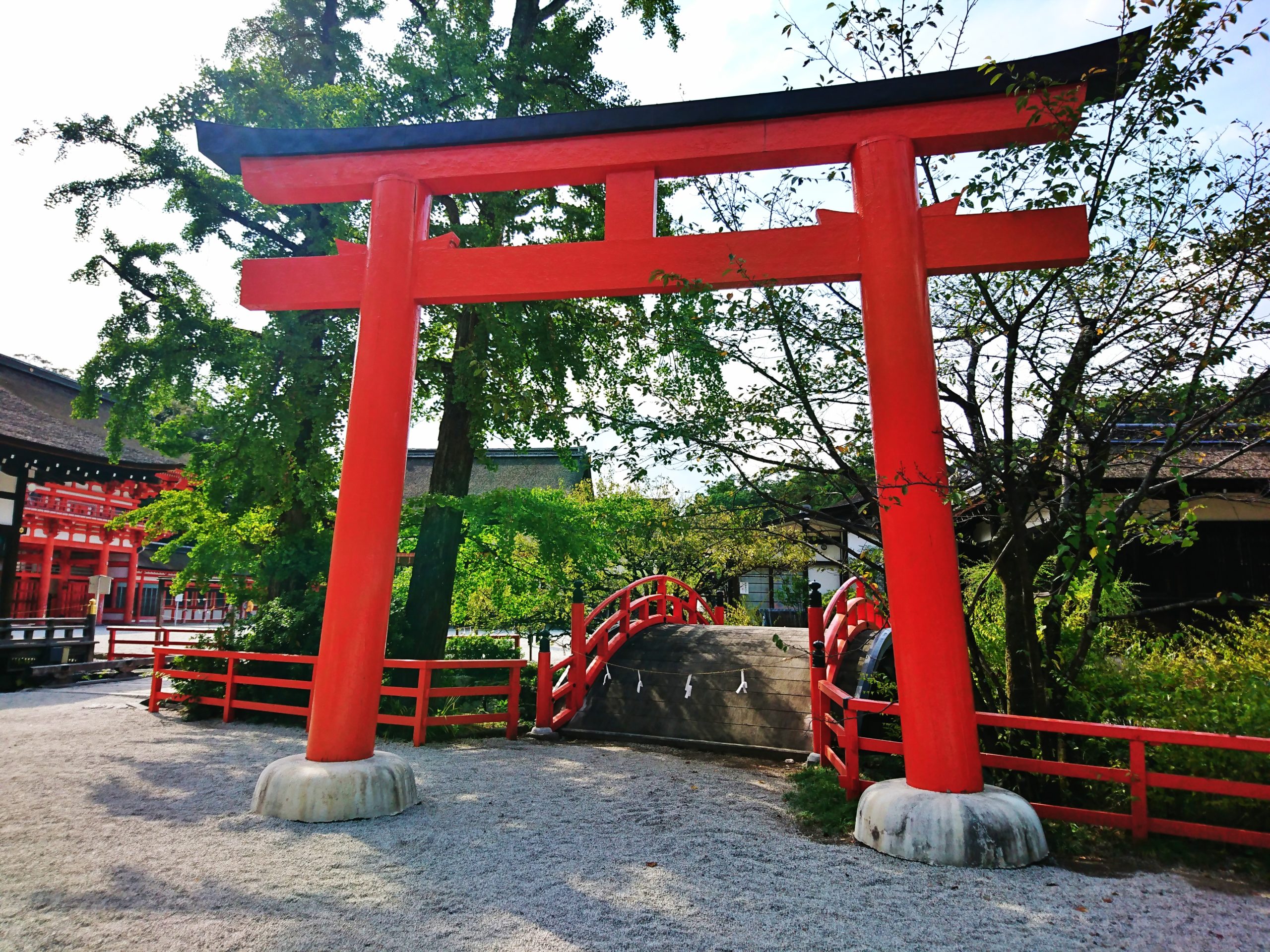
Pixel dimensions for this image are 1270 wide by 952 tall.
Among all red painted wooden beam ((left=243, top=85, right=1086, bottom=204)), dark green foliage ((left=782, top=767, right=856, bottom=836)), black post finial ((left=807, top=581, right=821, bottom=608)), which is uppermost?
red painted wooden beam ((left=243, top=85, right=1086, bottom=204))

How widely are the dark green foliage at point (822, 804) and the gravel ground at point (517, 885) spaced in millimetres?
180

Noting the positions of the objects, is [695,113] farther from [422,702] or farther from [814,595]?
[422,702]

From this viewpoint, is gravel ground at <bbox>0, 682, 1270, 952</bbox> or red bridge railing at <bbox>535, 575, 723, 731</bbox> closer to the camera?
gravel ground at <bbox>0, 682, 1270, 952</bbox>

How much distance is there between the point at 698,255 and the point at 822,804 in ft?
13.3

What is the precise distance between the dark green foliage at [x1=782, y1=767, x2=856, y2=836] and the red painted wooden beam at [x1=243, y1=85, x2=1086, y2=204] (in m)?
4.50

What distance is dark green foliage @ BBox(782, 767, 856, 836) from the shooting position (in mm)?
5098

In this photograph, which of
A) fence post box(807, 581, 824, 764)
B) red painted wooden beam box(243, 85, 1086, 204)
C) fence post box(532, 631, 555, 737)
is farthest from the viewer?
fence post box(532, 631, 555, 737)

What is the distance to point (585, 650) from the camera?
31.6 feet

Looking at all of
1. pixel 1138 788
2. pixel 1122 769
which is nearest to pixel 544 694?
pixel 1122 769

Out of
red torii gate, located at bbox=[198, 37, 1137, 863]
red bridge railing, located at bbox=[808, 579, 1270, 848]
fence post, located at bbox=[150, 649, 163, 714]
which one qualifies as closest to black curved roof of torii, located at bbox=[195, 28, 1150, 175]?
red torii gate, located at bbox=[198, 37, 1137, 863]

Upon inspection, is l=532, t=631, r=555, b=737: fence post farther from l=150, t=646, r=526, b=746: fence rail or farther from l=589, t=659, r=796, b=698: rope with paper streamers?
l=589, t=659, r=796, b=698: rope with paper streamers

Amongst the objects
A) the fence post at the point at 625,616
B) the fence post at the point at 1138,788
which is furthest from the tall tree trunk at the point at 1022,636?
the fence post at the point at 625,616

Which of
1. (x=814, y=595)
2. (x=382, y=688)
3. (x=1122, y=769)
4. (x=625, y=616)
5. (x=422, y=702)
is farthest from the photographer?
(x=625, y=616)

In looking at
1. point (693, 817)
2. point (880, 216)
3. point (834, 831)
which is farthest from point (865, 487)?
point (693, 817)
